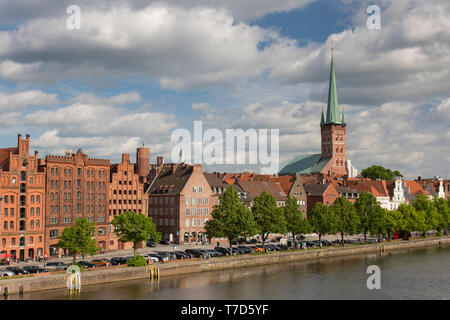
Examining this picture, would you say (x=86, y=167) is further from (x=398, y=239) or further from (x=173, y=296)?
(x=398, y=239)

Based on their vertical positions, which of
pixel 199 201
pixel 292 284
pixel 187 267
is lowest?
pixel 292 284

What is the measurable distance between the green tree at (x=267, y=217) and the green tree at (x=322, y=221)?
35.9 feet

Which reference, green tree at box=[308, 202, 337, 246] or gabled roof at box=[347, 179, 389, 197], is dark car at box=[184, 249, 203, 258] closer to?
green tree at box=[308, 202, 337, 246]

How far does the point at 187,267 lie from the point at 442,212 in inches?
3592

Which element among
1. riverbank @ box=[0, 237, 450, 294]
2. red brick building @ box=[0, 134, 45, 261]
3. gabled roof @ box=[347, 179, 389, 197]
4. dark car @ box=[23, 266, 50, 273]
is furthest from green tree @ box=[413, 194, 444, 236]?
dark car @ box=[23, 266, 50, 273]

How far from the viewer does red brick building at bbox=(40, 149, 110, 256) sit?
9538 cm

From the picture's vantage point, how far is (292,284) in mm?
73562

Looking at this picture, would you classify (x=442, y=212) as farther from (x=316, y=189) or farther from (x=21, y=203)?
(x=21, y=203)

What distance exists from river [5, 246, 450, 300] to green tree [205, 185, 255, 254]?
836 cm

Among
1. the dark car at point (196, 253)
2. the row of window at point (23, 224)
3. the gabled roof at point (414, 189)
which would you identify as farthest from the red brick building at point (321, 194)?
the row of window at point (23, 224)

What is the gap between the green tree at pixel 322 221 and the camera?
10956cm

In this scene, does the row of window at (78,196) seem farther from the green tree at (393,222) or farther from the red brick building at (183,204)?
the green tree at (393,222)

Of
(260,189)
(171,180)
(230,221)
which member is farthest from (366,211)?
(171,180)

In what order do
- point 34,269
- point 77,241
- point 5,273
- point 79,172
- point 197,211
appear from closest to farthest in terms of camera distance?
point 5,273, point 34,269, point 77,241, point 79,172, point 197,211
